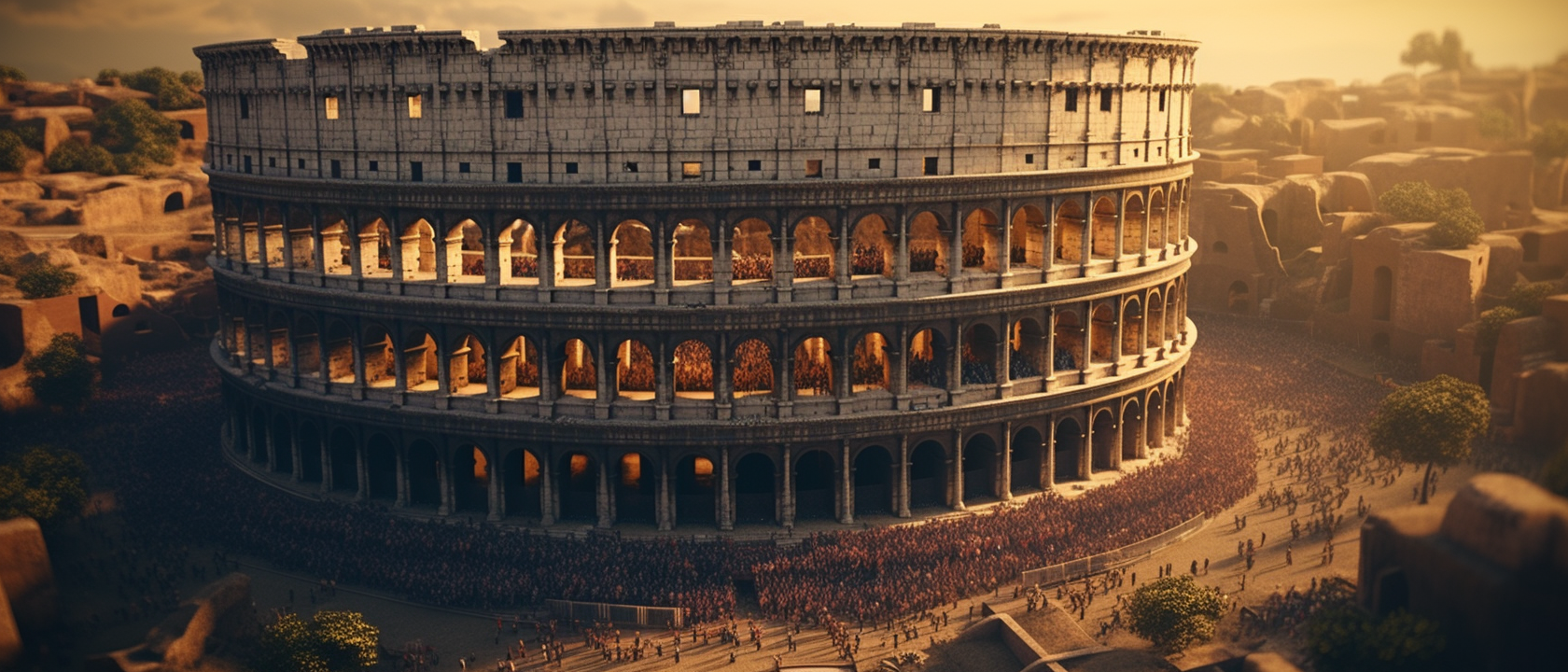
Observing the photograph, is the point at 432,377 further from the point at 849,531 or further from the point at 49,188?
the point at 49,188

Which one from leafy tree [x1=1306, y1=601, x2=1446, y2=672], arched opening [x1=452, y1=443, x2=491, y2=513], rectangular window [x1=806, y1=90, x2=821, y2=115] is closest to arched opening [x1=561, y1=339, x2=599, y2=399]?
arched opening [x1=452, y1=443, x2=491, y2=513]

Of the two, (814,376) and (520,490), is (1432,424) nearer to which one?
(814,376)

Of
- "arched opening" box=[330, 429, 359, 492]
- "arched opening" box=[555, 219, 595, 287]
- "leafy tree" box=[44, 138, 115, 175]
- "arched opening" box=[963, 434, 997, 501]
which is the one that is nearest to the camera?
"arched opening" box=[555, 219, 595, 287]

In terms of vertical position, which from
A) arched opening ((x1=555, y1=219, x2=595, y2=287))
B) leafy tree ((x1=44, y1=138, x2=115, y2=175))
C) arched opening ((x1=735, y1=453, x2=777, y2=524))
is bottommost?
arched opening ((x1=735, y1=453, x2=777, y2=524))

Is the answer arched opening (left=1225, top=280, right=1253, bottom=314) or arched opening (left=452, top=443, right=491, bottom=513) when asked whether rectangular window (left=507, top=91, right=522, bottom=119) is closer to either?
arched opening (left=452, top=443, right=491, bottom=513)

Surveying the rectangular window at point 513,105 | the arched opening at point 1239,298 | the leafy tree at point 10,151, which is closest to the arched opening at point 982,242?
the rectangular window at point 513,105

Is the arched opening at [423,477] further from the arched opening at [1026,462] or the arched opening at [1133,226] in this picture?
the arched opening at [1133,226]

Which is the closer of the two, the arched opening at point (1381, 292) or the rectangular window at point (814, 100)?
the rectangular window at point (814, 100)
